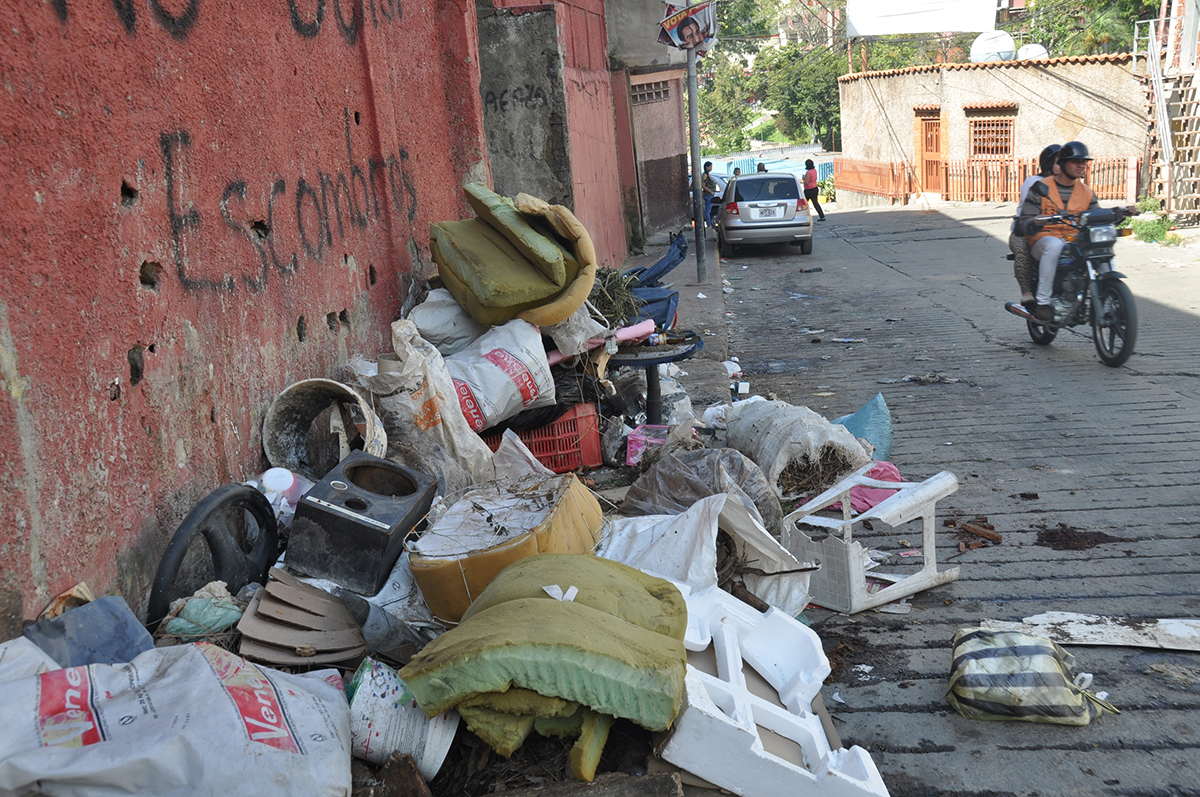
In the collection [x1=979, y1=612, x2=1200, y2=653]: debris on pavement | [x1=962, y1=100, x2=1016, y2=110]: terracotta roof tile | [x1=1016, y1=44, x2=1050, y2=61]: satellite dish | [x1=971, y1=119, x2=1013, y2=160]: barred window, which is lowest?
[x1=979, y1=612, x2=1200, y2=653]: debris on pavement

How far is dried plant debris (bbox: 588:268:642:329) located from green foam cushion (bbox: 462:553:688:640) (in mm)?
3170

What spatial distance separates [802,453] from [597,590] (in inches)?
90.2

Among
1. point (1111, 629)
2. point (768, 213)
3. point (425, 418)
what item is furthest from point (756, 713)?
point (768, 213)

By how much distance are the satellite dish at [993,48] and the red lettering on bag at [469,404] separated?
84.7 ft

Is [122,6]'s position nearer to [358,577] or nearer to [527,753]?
[358,577]

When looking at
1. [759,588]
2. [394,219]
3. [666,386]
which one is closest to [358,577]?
[759,588]

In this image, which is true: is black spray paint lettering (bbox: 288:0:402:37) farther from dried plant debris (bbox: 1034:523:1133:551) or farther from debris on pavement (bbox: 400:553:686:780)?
dried plant debris (bbox: 1034:523:1133:551)

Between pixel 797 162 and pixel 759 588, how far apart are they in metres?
37.0

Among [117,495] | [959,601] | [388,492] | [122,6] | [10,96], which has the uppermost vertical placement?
[122,6]

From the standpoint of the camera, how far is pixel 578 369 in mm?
5637

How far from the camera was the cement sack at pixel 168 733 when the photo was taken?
2074 millimetres

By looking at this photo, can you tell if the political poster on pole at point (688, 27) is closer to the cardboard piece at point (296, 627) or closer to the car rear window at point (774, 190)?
the car rear window at point (774, 190)

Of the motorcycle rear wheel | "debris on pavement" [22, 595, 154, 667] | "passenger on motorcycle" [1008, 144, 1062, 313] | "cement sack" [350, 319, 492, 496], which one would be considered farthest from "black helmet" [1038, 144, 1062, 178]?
"debris on pavement" [22, 595, 154, 667]

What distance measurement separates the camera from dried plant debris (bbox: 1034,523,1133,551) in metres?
4.17
